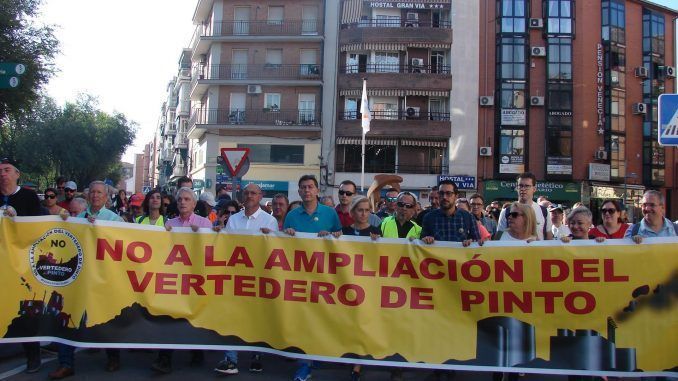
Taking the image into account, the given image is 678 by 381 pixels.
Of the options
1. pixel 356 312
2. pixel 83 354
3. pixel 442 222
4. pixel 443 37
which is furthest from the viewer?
pixel 443 37

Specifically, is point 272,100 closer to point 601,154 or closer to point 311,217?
point 601,154

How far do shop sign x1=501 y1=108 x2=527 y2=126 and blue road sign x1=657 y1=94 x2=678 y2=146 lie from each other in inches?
1246

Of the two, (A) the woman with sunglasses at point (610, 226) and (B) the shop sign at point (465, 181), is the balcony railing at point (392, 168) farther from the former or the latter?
(A) the woman with sunglasses at point (610, 226)

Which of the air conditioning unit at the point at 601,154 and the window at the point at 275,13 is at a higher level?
the window at the point at 275,13

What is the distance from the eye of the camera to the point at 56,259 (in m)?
5.69

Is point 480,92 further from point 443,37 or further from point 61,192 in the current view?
point 61,192

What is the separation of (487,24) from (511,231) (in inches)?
1351

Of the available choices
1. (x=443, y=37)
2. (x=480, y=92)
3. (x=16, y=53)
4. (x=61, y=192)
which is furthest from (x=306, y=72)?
(x=61, y=192)

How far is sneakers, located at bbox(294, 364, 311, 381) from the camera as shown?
18.7 feet

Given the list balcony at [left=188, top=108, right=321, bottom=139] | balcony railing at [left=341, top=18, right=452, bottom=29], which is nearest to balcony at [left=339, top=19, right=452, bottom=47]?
balcony railing at [left=341, top=18, right=452, bottom=29]

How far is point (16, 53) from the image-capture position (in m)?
19.5

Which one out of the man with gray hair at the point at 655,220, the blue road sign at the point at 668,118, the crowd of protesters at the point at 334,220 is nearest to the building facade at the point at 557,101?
the blue road sign at the point at 668,118

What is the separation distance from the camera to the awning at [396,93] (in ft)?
118

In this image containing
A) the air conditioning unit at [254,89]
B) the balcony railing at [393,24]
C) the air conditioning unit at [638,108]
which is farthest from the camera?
the air conditioning unit at [638,108]
